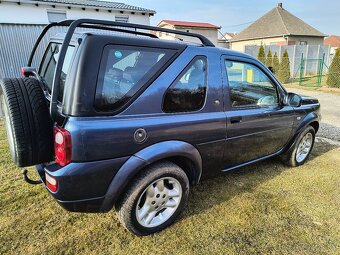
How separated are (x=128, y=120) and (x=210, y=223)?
56.5 inches

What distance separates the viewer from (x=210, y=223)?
2.74 m

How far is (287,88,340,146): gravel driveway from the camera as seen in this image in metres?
5.86

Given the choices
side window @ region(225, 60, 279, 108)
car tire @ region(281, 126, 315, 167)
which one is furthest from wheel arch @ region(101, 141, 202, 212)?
car tire @ region(281, 126, 315, 167)

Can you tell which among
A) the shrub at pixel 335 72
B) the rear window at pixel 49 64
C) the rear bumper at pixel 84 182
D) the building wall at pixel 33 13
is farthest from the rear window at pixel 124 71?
the shrub at pixel 335 72

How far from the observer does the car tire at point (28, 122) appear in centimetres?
207

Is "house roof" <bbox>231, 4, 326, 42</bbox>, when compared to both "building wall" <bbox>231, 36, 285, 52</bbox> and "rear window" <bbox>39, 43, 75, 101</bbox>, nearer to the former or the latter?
"building wall" <bbox>231, 36, 285, 52</bbox>

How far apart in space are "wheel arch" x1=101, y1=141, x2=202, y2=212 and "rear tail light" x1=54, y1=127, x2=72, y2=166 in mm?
418

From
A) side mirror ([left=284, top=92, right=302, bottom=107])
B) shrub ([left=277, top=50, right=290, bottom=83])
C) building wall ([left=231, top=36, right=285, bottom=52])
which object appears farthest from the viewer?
building wall ([left=231, top=36, right=285, bottom=52])

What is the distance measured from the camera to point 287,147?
400 cm

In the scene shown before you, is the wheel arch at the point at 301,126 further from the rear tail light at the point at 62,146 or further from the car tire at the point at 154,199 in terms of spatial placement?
the rear tail light at the point at 62,146

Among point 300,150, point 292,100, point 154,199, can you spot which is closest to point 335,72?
point 300,150

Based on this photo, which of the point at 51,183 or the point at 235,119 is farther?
the point at 235,119

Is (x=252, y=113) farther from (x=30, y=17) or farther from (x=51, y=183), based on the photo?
(x=30, y=17)

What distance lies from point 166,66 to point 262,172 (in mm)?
2479
